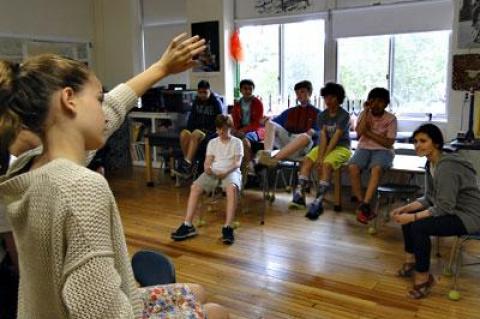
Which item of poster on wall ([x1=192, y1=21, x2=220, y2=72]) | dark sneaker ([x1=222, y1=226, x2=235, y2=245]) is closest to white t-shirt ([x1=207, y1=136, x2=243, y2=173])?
dark sneaker ([x1=222, y1=226, x2=235, y2=245])

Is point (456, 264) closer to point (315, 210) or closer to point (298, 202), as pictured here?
point (315, 210)

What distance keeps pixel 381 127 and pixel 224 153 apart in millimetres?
1516

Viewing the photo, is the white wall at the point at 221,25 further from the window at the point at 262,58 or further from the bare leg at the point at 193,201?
the bare leg at the point at 193,201

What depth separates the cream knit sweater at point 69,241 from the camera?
74 centimetres

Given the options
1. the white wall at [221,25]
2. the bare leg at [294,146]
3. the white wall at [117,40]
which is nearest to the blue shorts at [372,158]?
the bare leg at [294,146]

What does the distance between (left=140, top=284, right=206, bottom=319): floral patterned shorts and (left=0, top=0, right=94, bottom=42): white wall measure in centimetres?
587

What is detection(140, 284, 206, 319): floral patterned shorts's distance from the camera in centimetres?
149

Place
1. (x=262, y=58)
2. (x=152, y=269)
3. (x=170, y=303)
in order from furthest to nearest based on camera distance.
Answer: (x=262, y=58)
(x=152, y=269)
(x=170, y=303)

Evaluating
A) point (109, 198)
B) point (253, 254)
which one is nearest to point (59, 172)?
point (109, 198)

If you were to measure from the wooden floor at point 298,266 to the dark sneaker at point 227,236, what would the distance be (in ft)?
0.18

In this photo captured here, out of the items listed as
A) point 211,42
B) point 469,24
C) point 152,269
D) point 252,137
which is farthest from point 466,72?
point 152,269

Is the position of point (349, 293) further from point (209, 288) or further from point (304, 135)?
point (304, 135)

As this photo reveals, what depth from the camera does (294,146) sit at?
15.9 feet

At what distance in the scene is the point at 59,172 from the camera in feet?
2.50
